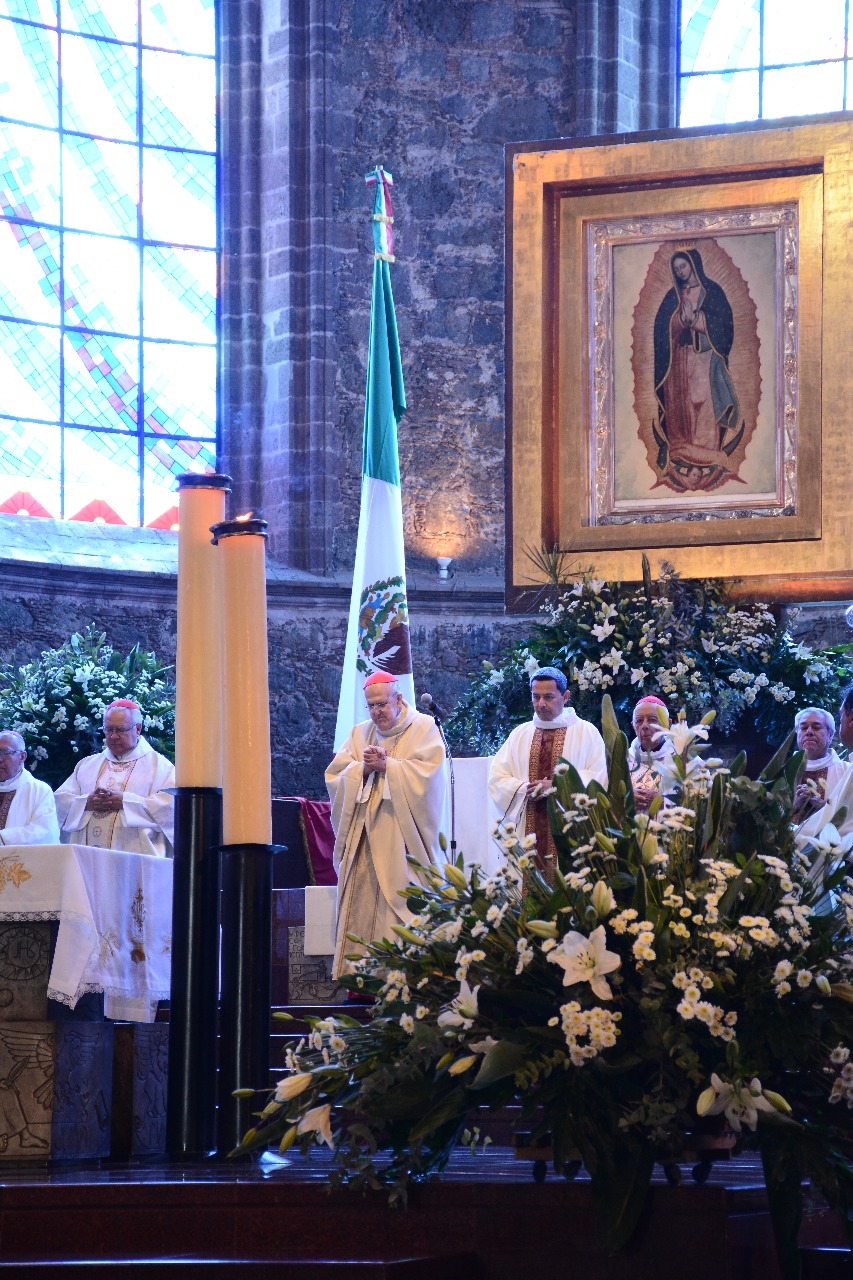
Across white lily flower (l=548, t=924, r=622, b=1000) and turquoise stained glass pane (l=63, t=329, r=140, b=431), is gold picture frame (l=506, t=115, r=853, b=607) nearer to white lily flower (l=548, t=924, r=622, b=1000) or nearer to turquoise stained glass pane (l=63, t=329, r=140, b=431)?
turquoise stained glass pane (l=63, t=329, r=140, b=431)

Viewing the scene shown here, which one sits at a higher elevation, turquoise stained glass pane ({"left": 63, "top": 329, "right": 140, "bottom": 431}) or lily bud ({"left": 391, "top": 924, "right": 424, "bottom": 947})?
turquoise stained glass pane ({"left": 63, "top": 329, "right": 140, "bottom": 431})

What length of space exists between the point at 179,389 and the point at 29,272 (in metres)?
1.35

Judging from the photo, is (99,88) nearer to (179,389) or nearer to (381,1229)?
(179,389)

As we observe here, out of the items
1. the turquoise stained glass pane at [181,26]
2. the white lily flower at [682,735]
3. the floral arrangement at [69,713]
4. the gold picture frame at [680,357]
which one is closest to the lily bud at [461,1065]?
the white lily flower at [682,735]

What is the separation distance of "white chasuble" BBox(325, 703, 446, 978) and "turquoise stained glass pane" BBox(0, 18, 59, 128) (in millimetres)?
6673

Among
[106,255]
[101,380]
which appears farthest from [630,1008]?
[106,255]

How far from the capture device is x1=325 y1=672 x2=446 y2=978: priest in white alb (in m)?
8.02

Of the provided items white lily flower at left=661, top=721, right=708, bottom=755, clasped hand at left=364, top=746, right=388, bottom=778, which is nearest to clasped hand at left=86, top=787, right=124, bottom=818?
clasped hand at left=364, top=746, right=388, bottom=778

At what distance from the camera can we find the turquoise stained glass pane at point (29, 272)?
12.7 metres

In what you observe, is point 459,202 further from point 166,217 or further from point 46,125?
point 46,125

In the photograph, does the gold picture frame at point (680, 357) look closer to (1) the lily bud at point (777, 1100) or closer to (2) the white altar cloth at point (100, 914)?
(2) the white altar cloth at point (100, 914)

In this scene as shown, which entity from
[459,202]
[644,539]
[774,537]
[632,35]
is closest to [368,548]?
[644,539]

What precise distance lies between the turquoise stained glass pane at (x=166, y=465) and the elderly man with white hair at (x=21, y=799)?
4804 mm

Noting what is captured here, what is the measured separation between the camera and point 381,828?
811 cm
